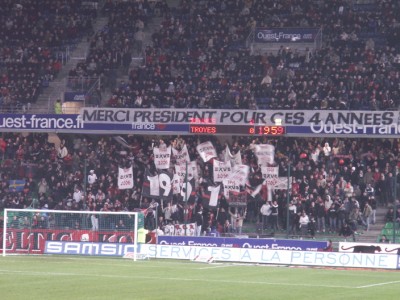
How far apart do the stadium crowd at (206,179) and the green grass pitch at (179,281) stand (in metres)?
6.15

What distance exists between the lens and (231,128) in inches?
1756

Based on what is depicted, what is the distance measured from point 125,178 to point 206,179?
359 centimetres

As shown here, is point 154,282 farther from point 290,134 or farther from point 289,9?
point 289,9

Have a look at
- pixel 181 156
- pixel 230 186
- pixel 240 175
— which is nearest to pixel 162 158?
pixel 181 156

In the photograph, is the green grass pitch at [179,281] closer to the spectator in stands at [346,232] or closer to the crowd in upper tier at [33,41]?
the spectator in stands at [346,232]

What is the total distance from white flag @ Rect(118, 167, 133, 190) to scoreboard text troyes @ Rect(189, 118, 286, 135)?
4321 millimetres

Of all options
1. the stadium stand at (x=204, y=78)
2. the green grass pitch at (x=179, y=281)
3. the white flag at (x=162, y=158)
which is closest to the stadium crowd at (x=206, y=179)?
the stadium stand at (x=204, y=78)

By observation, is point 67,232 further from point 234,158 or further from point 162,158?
point 234,158

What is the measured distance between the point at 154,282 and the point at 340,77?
2389 cm

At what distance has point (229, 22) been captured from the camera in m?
55.6

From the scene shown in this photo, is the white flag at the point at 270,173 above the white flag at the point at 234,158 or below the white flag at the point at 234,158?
below

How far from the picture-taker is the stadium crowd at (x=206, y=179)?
39.5 metres

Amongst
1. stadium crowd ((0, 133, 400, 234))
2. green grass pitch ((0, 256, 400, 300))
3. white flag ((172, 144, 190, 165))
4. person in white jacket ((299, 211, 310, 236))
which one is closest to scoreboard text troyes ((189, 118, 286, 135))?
stadium crowd ((0, 133, 400, 234))

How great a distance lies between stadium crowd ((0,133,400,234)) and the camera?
129 feet
